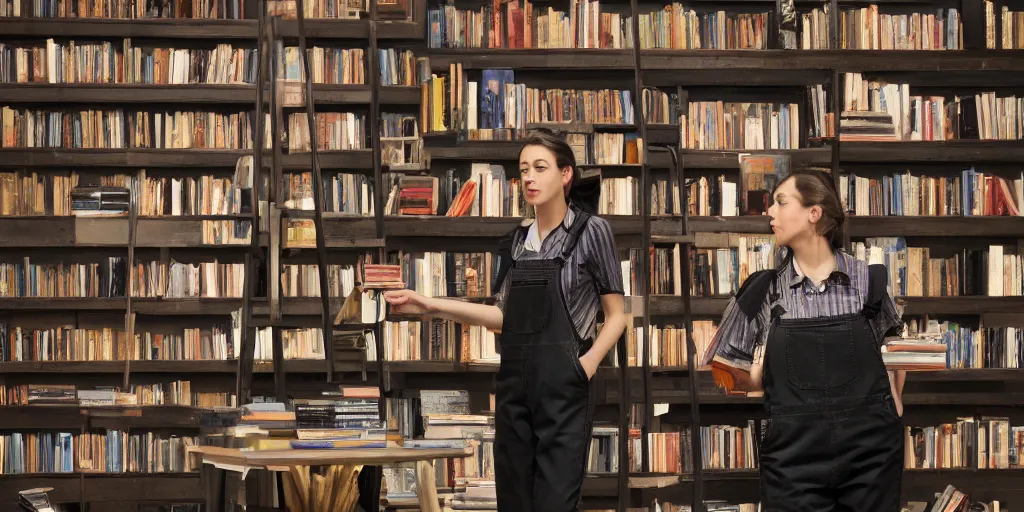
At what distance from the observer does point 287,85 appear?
4.72 m

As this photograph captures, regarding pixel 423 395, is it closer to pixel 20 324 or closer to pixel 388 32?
pixel 388 32

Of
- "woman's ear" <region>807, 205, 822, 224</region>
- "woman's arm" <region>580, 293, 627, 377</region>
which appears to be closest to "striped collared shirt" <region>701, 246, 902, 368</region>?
"woman's ear" <region>807, 205, 822, 224</region>

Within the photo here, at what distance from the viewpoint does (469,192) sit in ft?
20.8

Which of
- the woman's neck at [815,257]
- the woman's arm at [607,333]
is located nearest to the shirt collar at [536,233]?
the woman's arm at [607,333]

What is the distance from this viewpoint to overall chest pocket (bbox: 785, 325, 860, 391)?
2953mm

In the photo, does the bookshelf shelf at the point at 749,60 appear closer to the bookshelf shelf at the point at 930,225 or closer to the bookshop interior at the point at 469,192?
the bookshop interior at the point at 469,192

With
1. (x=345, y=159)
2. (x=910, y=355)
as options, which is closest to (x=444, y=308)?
(x=910, y=355)

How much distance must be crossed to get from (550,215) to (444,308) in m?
0.40

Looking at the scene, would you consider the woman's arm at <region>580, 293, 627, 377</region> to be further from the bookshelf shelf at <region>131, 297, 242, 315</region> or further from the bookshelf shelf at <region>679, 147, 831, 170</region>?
the bookshelf shelf at <region>131, 297, 242, 315</region>

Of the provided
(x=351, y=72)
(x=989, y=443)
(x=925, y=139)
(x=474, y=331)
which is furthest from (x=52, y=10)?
(x=989, y=443)

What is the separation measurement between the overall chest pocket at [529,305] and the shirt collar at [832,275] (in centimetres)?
65

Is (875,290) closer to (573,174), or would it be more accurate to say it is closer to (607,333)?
(607,333)

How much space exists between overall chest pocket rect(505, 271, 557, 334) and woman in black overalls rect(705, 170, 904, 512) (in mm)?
458

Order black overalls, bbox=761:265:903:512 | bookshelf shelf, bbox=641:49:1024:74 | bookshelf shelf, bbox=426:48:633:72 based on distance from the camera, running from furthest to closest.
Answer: bookshelf shelf, bbox=641:49:1024:74, bookshelf shelf, bbox=426:48:633:72, black overalls, bbox=761:265:903:512
